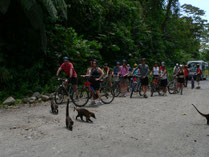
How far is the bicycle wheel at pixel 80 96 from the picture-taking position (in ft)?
32.4

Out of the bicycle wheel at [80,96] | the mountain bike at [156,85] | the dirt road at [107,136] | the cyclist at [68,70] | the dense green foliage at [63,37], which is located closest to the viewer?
the dirt road at [107,136]

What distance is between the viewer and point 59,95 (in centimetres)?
995

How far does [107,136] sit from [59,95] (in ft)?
16.0

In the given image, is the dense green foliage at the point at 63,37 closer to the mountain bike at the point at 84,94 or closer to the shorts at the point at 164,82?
the mountain bike at the point at 84,94

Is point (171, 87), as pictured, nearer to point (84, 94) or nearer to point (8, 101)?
point (84, 94)

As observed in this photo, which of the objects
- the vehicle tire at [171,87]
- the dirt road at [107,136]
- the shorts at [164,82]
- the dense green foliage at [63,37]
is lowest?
the dirt road at [107,136]

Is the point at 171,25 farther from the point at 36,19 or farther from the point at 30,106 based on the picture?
the point at 30,106

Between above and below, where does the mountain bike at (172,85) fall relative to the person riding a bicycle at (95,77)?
below

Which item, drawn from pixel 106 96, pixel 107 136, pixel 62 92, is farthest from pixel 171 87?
pixel 107 136

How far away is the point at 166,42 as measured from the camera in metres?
28.2

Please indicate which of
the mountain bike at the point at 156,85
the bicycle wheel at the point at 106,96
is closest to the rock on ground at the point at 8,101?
the bicycle wheel at the point at 106,96

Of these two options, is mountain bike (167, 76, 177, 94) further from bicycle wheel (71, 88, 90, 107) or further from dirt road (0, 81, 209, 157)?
dirt road (0, 81, 209, 157)

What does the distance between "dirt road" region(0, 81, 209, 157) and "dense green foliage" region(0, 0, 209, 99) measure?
4.63 m

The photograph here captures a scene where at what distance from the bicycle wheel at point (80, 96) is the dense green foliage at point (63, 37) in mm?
3077
